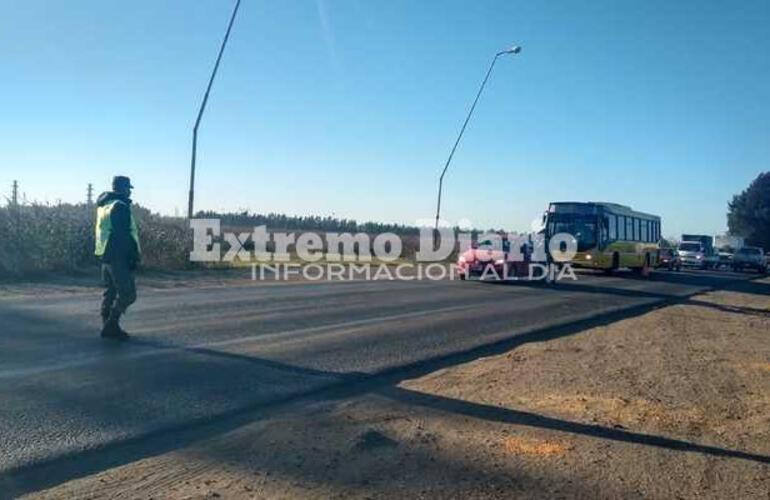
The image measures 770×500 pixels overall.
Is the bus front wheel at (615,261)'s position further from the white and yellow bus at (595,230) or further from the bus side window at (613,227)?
the bus side window at (613,227)

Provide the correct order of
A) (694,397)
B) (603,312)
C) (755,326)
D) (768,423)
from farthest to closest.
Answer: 1. (603,312)
2. (755,326)
3. (694,397)
4. (768,423)

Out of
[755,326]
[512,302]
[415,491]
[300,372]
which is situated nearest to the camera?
[415,491]

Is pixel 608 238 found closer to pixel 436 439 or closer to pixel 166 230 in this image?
pixel 166 230

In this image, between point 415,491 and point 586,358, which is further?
point 586,358

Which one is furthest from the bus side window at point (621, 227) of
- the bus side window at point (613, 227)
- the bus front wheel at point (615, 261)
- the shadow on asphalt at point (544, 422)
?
the shadow on asphalt at point (544, 422)

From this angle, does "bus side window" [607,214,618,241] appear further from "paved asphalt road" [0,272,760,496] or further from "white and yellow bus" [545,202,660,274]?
"paved asphalt road" [0,272,760,496]

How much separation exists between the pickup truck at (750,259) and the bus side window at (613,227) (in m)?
19.2

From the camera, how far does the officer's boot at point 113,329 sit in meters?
9.20

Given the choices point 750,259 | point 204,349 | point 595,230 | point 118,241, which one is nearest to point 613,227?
point 595,230

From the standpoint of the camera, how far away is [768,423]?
20.9 ft

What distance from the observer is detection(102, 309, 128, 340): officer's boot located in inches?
362

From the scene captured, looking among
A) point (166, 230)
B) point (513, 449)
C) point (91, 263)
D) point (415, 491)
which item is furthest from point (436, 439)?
point (166, 230)

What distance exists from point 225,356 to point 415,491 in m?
4.69

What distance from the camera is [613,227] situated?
33281 mm
